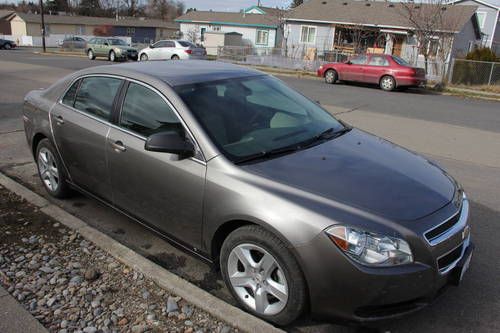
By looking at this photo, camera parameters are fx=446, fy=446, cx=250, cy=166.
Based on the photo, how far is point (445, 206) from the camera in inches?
117

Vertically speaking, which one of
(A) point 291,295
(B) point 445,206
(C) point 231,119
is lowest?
(A) point 291,295

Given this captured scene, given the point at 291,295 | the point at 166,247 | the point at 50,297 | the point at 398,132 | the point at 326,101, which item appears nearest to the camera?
the point at 291,295

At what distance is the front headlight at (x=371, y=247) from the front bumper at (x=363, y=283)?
1.4 inches

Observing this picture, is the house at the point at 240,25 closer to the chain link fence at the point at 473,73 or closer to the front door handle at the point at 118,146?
the chain link fence at the point at 473,73

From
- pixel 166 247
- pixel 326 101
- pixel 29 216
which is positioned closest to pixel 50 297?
pixel 166 247

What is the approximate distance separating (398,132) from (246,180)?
24.3 feet

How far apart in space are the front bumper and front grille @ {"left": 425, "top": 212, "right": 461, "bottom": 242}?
61 mm

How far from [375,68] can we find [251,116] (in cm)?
1712

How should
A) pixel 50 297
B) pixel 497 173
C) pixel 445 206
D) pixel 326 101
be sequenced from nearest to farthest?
1. pixel 445 206
2. pixel 50 297
3. pixel 497 173
4. pixel 326 101

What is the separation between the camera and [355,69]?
20.2 m

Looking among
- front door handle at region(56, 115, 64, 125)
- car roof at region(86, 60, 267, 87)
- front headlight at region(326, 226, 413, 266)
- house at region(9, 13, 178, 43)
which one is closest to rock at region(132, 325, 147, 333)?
front headlight at region(326, 226, 413, 266)

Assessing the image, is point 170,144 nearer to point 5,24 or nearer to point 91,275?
point 91,275

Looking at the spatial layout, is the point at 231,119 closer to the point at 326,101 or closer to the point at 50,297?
the point at 50,297

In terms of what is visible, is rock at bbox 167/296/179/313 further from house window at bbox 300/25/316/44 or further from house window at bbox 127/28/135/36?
house window at bbox 127/28/135/36
